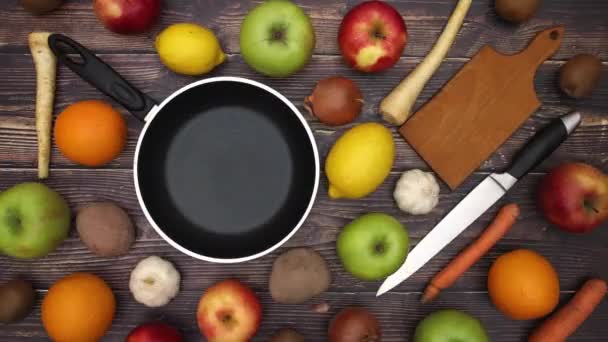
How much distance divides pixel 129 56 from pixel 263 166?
265 millimetres

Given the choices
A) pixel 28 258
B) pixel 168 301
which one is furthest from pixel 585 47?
pixel 28 258

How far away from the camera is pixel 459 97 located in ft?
2.63

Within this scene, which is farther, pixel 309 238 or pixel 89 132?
pixel 309 238

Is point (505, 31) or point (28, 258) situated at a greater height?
point (505, 31)

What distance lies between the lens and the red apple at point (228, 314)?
0.72 m

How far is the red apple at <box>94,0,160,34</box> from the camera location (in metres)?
0.72

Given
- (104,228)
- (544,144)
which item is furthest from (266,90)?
(544,144)

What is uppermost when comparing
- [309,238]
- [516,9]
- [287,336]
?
[516,9]

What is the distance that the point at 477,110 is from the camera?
0.80 m

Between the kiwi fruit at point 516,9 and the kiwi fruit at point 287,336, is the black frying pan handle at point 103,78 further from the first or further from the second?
the kiwi fruit at point 516,9

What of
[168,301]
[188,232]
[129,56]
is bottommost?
[168,301]

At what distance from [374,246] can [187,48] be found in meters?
0.38

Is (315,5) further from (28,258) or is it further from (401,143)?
(28,258)

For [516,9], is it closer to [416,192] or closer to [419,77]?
[419,77]
